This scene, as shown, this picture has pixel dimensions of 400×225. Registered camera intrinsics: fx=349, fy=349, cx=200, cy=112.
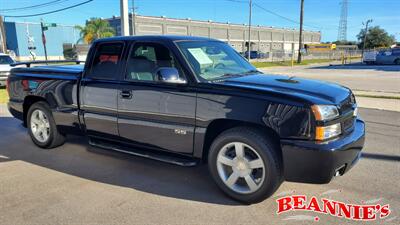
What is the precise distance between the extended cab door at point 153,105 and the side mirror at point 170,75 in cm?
6

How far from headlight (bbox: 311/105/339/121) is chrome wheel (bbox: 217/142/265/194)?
717 mm

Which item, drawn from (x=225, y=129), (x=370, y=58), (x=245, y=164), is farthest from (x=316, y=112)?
(x=370, y=58)

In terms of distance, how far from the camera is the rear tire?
5.62 m

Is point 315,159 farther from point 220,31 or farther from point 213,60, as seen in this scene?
point 220,31

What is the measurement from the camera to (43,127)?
19.0 feet

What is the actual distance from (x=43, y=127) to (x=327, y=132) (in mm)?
4531

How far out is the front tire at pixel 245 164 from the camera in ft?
11.6

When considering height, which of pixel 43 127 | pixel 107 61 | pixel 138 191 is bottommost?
pixel 138 191

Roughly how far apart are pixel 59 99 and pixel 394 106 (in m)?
8.96

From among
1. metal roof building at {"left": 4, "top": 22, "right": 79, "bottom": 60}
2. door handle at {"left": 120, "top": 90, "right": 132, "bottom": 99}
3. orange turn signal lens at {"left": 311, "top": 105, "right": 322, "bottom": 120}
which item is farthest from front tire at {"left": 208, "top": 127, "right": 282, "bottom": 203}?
metal roof building at {"left": 4, "top": 22, "right": 79, "bottom": 60}

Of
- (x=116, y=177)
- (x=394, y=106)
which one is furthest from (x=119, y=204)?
(x=394, y=106)

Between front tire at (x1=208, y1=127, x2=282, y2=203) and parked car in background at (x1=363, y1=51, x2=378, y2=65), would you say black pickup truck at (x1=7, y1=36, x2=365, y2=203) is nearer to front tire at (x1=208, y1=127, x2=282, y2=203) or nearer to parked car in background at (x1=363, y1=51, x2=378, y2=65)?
front tire at (x1=208, y1=127, x2=282, y2=203)

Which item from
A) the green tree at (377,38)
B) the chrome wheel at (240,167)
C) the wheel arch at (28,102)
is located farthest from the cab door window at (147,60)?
the green tree at (377,38)

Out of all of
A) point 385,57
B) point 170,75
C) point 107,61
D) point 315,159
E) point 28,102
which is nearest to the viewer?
point 315,159
